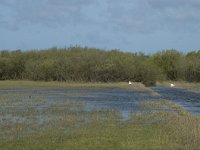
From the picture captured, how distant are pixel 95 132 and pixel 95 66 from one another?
309 feet

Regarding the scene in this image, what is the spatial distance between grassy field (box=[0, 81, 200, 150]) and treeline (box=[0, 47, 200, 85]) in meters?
83.1

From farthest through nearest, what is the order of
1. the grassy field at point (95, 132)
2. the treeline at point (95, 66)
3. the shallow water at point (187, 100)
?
1. the treeline at point (95, 66)
2. the shallow water at point (187, 100)
3. the grassy field at point (95, 132)

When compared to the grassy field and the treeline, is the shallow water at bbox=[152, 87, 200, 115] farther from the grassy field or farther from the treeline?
the treeline

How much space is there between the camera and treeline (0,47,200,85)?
116500 millimetres

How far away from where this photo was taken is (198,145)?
18.6m

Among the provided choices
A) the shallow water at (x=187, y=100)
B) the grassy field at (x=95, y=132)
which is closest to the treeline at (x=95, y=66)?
the shallow water at (x=187, y=100)

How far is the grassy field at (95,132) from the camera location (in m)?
19.2

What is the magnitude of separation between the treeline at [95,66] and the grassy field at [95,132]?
83.1 meters

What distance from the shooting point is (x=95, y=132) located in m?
23.6

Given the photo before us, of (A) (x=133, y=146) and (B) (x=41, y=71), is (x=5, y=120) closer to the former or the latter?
(A) (x=133, y=146)

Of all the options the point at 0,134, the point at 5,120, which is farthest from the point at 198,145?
the point at 5,120

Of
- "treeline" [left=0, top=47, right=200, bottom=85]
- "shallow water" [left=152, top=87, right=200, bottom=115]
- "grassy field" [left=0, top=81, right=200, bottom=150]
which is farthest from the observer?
"treeline" [left=0, top=47, right=200, bottom=85]

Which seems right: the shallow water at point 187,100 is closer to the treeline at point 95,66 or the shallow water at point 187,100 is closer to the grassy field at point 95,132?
the grassy field at point 95,132

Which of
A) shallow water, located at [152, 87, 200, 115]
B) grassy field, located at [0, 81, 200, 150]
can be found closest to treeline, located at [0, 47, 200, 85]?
shallow water, located at [152, 87, 200, 115]
